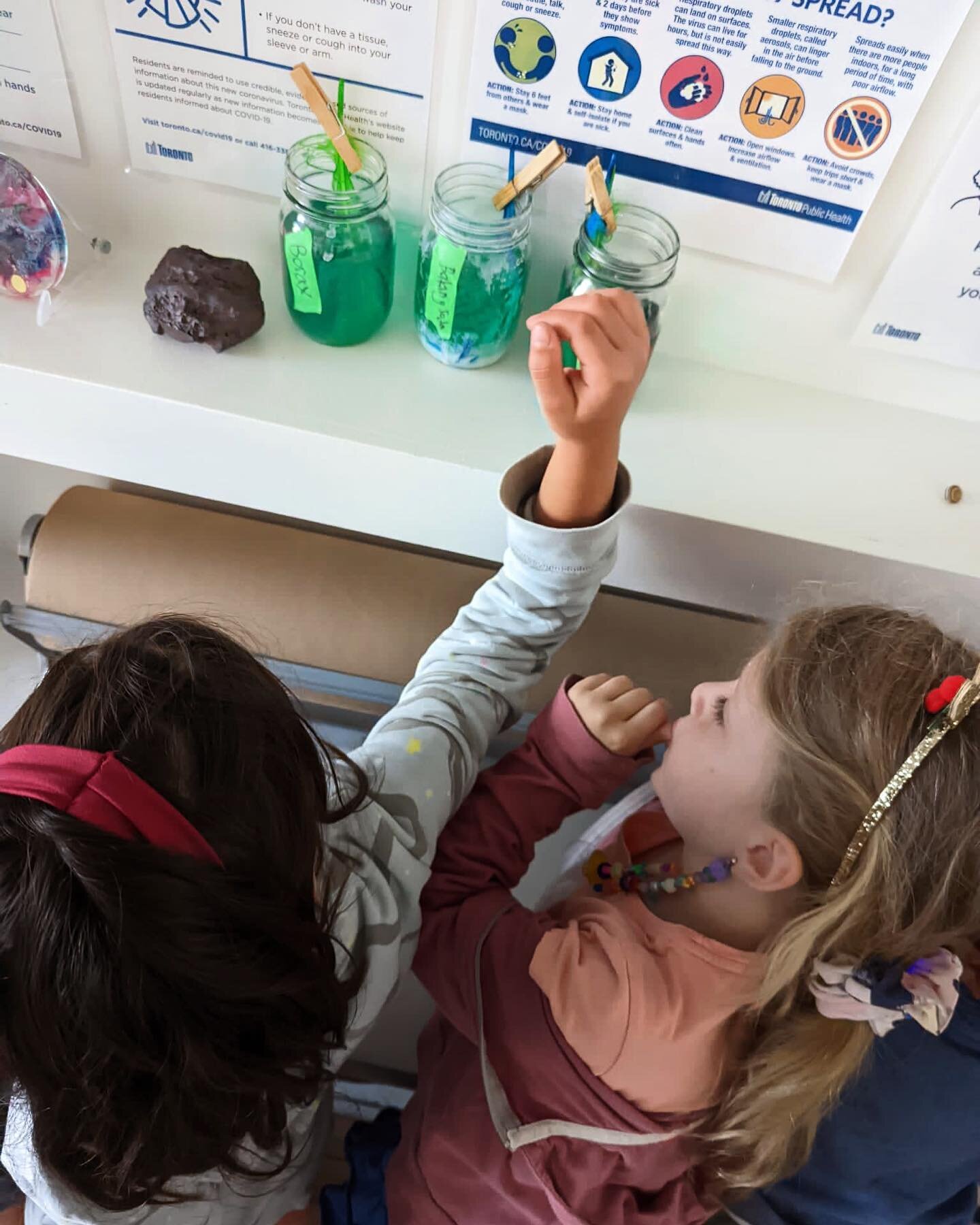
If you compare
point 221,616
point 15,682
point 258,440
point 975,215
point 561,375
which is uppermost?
point 975,215

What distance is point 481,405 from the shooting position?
2.37 feet

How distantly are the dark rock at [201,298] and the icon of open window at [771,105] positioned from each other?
0.42 meters

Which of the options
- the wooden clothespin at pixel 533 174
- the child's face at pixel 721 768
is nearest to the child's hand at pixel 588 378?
the wooden clothespin at pixel 533 174

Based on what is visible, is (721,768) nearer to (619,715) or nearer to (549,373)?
(619,715)

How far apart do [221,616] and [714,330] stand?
0.57 meters

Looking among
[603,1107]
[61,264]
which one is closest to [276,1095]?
[603,1107]

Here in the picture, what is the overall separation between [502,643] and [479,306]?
0.93 feet

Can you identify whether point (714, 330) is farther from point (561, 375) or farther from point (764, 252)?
point (561, 375)

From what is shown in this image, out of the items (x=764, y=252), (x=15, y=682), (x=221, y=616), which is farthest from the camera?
(x=15, y=682)

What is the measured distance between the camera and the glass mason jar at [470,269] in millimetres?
664

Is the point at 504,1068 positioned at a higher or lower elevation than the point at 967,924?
lower

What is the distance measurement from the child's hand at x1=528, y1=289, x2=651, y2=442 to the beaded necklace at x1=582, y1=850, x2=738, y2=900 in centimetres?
37

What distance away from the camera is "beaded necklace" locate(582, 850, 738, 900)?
2.26 ft

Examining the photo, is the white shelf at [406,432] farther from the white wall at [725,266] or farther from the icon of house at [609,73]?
the icon of house at [609,73]
